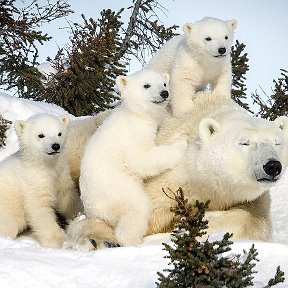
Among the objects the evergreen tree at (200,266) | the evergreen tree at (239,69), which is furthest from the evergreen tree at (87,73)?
the evergreen tree at (200,266)

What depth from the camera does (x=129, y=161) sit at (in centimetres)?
543

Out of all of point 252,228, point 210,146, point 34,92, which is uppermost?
point 34,92

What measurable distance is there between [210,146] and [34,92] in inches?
360

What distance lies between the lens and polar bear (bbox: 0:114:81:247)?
232 inches

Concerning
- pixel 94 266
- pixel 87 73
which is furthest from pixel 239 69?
pixel 94 266

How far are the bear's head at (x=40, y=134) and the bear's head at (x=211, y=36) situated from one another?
5.23 feet

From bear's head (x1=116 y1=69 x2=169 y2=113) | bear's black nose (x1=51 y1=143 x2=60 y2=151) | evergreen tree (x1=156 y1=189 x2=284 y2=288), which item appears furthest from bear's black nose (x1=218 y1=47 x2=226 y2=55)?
evergreen tree (x1=156 y1=189 x2=284 y2=288)

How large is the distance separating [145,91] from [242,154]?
1.06 m

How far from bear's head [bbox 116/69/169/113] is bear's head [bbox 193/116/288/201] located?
0.43 meters

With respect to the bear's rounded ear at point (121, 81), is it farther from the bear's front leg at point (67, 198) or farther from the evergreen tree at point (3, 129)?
the evergreen tree at point (3, 129)

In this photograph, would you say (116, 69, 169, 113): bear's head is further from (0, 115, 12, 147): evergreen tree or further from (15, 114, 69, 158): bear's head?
(0, 115, 12, 147): evergreen tree

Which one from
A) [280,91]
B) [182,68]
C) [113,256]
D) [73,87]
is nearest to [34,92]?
[73,87]

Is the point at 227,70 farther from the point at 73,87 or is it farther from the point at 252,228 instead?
the point at 73,87

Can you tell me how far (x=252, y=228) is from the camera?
555 cm
